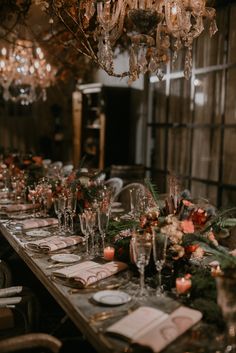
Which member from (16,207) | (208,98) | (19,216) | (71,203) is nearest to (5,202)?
(16,207)

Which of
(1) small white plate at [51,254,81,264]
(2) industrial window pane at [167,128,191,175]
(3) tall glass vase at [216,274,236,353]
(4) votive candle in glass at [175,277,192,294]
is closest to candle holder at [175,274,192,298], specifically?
(4) votive candle in glass at [175,277,192,294]

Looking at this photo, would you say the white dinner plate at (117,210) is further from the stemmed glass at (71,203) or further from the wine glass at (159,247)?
the wine glass at (159,247)

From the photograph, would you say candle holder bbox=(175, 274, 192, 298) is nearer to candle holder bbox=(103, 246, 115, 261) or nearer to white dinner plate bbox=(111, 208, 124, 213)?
candle holder bbox=(103, 246, 115, 261)

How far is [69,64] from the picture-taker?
6.25m

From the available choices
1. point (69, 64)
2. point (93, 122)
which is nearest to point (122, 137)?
point (93, 122)

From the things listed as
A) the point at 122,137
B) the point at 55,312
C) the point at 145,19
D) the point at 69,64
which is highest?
the point at 69,64

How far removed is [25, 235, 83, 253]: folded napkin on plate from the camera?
2.35m

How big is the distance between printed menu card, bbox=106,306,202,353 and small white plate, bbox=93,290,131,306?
112mm

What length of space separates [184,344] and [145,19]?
5.38 ft

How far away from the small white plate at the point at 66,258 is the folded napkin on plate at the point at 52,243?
4.8 inches

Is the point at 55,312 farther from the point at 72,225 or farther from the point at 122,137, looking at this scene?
the point at 122,137

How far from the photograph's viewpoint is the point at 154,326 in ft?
4.72

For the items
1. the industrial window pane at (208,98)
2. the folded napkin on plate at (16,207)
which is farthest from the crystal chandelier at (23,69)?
the folded napkin on plate at (16,207)

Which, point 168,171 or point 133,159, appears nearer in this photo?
point 168,171
